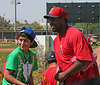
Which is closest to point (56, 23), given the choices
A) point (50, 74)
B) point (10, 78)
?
point (10, 78)

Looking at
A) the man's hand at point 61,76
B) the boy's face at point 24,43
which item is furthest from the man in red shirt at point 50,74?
→ the boy's face at point 24,43

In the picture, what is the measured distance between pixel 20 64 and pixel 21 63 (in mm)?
16

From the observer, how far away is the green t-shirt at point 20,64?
2551mm

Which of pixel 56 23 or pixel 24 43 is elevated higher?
pixel 56 23

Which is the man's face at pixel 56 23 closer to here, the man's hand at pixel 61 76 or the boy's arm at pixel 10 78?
the man's hand at pixel 61 76

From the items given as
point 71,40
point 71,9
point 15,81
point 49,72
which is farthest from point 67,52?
point 71,9

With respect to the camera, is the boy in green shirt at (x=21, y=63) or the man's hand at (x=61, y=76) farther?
the man's hand at (x=61, y=76)

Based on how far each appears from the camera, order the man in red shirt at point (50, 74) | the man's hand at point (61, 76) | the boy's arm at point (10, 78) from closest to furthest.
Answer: the boy's arm at point (10, 78) < the man's hand at point (61, 76) < the man in red shirt at point (50, 74)

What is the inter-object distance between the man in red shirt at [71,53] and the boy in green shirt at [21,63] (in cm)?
30

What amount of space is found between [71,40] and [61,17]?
1.11 feet

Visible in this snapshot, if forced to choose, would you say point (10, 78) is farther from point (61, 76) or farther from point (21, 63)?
point (61, 76)

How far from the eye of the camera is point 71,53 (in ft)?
8.77

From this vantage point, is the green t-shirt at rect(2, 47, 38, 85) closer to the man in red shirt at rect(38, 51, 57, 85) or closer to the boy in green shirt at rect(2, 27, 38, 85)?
the boy in green shirt at rect(2, 27, 38, 85)

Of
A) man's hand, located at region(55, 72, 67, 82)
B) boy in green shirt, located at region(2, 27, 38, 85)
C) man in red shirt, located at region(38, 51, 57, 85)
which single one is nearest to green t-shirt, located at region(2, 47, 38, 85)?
boy in green shirt, located at region(2, 27, 38, 85)
